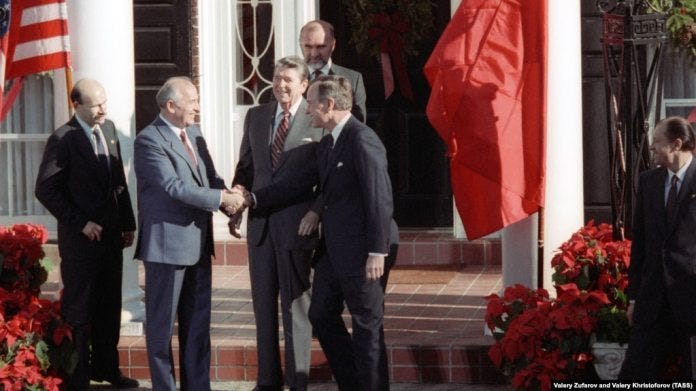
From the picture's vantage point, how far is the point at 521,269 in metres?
9.82

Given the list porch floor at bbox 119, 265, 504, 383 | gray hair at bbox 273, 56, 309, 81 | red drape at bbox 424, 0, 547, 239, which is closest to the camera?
gray hair at bbox 273, 56, 309, 81

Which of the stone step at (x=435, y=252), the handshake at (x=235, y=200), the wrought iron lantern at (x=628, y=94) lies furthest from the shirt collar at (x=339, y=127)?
the stone step at (x=435, y=252)

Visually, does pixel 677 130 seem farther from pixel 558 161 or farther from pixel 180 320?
A: pixel 180 320

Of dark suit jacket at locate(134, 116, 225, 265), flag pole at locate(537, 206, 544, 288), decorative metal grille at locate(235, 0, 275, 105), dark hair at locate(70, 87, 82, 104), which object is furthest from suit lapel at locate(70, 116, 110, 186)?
decorative metal grille at locate(235, 0, 275, 105)

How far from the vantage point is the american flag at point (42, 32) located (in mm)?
9875

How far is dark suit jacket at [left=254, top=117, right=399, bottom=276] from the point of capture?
27.6ft

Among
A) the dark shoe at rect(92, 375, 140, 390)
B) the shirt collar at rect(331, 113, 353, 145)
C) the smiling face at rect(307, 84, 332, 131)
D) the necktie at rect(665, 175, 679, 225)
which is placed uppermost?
the smiling face at rect(307, 84, 332, 131)

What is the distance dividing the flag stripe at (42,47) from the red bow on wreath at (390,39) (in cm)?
426

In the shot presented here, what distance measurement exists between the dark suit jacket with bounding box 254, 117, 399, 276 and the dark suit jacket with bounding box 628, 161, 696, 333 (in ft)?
4.47

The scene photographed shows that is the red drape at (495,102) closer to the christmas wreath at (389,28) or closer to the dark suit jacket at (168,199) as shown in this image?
the dark suit jacket at (168,199)

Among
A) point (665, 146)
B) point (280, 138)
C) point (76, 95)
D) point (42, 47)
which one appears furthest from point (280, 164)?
point (665, 146)

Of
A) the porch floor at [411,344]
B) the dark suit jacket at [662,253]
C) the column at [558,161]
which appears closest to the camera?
the dark suit jacket at [662,253]

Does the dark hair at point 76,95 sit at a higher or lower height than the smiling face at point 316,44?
lower

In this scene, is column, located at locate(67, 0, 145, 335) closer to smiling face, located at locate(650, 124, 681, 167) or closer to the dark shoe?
the dark shoe
